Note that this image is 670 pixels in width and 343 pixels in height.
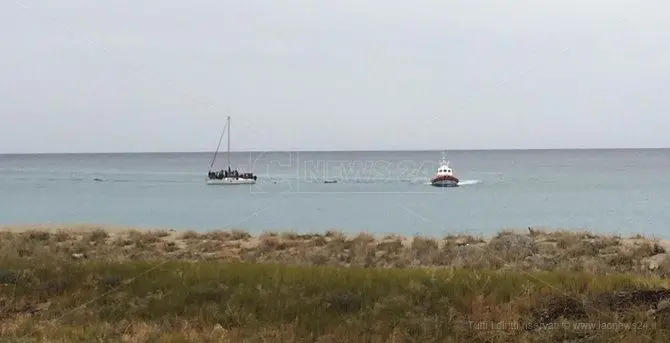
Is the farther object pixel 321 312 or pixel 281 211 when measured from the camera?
pixel 281 211

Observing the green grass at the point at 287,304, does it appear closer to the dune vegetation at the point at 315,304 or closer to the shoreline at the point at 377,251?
the dune vegetation at the point at 315,304

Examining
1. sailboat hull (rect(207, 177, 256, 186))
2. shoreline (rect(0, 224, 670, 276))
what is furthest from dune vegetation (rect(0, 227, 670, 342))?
sailboat hull (rect(207, 177, 256, 186))

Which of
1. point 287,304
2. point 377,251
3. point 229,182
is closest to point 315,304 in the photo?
point 287,304

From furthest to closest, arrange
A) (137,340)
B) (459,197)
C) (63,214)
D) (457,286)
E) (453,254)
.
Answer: (459,197) < (63,214) < (453,254) < (457,286) < (137,340)

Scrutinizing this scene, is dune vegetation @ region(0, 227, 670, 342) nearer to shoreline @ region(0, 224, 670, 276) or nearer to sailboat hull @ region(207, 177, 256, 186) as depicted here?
shoreline @ region(0, 224, 670, 276)

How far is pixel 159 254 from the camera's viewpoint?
17.5 metres

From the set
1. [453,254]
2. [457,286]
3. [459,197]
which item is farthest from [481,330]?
[459,197]

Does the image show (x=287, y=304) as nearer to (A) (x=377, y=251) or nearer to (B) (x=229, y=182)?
(A) (x=377, y=251)

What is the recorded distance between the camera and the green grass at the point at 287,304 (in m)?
8.39

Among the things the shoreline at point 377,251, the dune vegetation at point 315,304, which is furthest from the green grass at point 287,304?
the shoreline at point 377,251

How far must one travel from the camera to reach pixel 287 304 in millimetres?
9609

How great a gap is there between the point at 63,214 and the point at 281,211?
1561 centimetres

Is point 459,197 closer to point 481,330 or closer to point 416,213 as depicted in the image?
point 416,213

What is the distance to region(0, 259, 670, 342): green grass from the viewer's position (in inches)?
330
